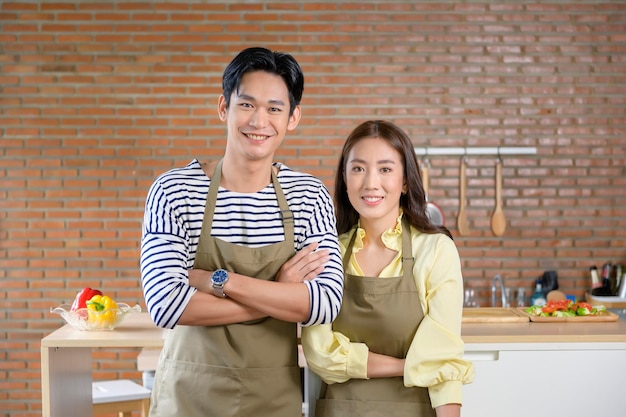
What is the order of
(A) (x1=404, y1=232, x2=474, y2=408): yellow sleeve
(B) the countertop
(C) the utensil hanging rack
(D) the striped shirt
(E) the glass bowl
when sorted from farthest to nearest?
(C) the utensil hanging rack, (E) the glass bowl, (B) the countertop, (A) (x1=404, y1=232, x2=474, y2=408): yellow sleeve, (D) the striped shirt

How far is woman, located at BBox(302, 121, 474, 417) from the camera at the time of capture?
2049 mm

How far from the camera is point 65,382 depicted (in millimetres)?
2783

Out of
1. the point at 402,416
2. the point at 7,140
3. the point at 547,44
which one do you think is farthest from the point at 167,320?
the point at 547,44

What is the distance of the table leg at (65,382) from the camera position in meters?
2.62

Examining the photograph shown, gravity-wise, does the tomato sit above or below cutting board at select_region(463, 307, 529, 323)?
above

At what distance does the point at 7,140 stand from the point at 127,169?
0.83 meters

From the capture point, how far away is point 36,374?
16.5ft

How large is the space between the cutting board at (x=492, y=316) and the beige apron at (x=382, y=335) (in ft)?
2.63

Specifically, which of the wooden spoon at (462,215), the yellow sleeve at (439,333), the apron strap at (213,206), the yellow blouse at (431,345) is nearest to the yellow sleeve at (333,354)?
the yellow blouse at (431,345)

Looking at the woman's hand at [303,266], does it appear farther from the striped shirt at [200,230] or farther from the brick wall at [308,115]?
the brick wall at [308,115]

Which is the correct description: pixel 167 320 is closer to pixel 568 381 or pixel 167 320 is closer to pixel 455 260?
pixel 455 260

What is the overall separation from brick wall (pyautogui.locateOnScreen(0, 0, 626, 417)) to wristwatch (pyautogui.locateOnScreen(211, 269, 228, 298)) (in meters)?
3.19

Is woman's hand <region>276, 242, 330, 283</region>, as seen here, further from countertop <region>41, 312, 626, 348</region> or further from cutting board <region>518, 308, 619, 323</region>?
cutting board <region>518, 308, 619, 323</region>

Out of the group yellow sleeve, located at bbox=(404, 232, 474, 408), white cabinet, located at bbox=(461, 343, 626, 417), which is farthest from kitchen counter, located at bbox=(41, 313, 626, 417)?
yellow sleeve, located at bbox=(404, 232, 474, 408)
